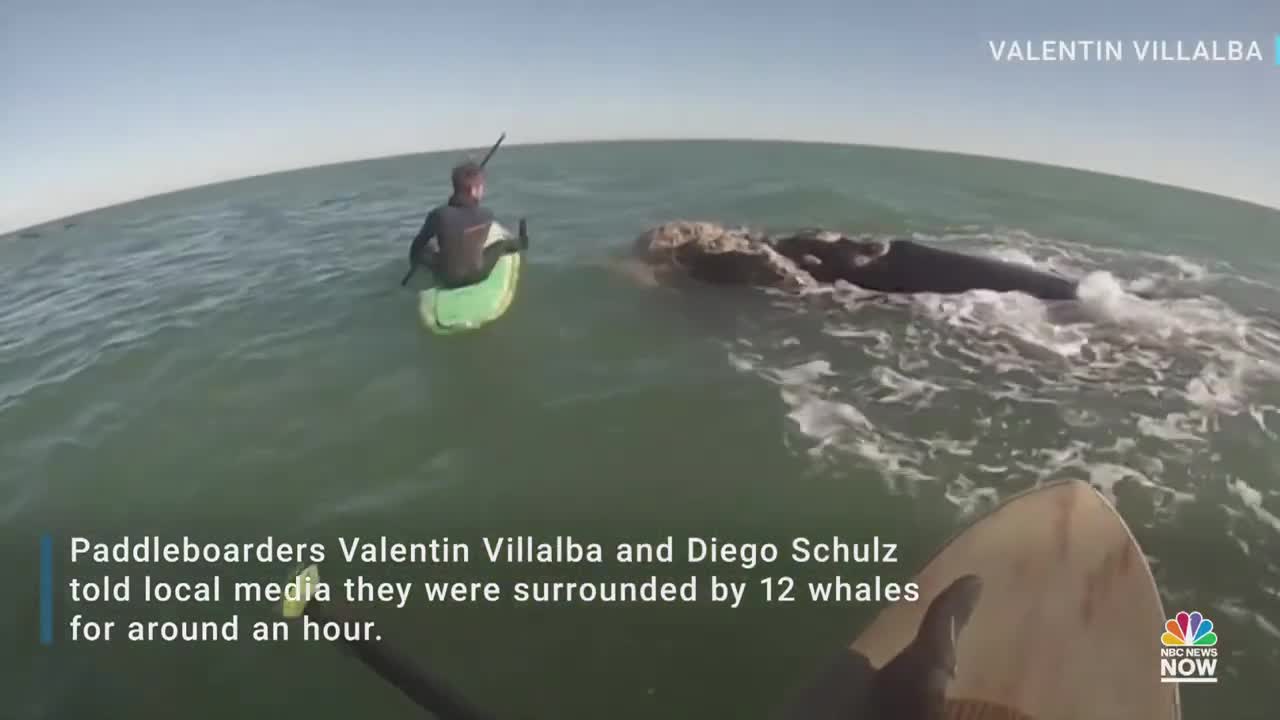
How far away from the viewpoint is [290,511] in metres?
8.56

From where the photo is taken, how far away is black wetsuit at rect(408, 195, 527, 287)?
44.1 feet

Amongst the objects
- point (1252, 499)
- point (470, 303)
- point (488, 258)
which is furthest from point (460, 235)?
point (1252, 499)

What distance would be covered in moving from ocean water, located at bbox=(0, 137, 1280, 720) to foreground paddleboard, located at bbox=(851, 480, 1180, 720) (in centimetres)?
37

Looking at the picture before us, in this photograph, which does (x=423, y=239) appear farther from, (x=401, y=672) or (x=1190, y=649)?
(x=1190, y=649)

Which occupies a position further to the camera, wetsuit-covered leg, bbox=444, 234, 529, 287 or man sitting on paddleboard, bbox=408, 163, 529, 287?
wetsuit-covered leg, bbox=444, 234, 529, 287

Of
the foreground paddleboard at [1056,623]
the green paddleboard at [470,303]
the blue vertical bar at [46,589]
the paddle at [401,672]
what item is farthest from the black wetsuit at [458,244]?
the foreground paddleboard at [1056,623]

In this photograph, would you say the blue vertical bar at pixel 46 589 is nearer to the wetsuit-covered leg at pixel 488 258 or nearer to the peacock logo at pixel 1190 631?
the wetsuit-covered leg at pixel 488 258

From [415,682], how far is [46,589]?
530cm

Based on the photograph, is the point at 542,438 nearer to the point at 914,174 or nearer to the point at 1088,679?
the point at 1088,679

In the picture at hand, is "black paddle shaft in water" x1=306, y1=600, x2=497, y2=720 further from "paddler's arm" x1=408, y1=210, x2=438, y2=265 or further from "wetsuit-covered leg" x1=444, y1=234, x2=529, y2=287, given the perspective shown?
"paddler's arm" x1=408, y1=210, x2=438, y2=265

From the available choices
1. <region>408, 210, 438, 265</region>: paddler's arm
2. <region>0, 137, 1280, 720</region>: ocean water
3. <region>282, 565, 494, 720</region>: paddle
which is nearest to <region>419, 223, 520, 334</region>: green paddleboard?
<region>0, 137, 1280, 720</region>: ocean water

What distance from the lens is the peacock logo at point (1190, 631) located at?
568 centimetres

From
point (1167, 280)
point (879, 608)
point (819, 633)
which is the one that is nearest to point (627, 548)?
point (819, 633)

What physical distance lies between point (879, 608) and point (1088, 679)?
1892mm
